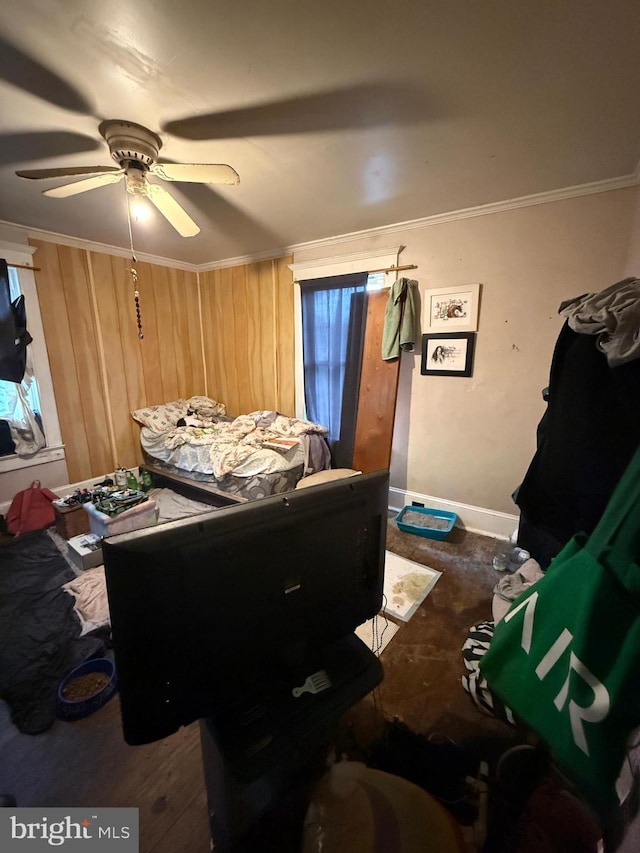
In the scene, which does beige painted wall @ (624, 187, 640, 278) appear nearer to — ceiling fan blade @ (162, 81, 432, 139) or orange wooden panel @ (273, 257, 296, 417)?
ceiling fan blade @ (162, 81, 432, 139)

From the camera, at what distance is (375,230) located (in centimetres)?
286

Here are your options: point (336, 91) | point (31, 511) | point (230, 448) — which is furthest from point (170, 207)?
point (31, 511)

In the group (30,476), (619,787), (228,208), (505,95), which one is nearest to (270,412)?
(228,208)

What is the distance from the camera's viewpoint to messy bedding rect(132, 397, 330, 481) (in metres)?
2.88

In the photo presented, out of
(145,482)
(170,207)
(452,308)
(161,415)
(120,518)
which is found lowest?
(145,482)

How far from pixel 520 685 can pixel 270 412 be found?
10.5 ft

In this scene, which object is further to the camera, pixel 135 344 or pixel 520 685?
pixel 135 344

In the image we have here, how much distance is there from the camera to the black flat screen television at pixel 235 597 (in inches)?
21.1

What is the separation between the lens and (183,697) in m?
0.60

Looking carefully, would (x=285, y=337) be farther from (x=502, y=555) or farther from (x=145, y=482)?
(x=502, y=555)

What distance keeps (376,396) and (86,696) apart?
260 centimetres

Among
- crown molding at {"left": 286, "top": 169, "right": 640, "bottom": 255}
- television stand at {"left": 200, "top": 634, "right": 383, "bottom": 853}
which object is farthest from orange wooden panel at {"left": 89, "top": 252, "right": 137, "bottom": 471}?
television stand at {"left": 200, "top": 634, "right": 383, "bottom": 853}

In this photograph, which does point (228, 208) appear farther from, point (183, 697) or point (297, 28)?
point (183, 697)

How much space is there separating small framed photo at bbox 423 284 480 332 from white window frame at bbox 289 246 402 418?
0.42 meters
